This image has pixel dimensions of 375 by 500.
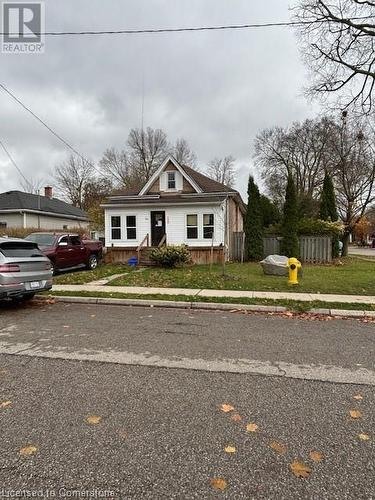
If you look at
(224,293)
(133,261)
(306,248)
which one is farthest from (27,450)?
(306,248)

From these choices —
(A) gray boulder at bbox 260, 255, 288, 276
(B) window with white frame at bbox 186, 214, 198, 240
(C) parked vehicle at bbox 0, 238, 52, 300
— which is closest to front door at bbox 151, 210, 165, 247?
(B) window with white frame at bbox 186, 214, 198, 240

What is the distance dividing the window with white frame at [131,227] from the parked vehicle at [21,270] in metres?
12.0

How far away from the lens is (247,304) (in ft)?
28.6

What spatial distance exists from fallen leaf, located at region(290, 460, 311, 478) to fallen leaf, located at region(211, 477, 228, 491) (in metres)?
0.53

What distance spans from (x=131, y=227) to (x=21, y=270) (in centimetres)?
1300

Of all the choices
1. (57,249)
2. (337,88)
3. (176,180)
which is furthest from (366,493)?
(176,180)

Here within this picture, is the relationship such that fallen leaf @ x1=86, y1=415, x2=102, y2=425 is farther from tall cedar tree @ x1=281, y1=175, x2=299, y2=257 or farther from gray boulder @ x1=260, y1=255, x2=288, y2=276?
tall cedar tree @ x1=281, y1=175, x2=299, y2=257

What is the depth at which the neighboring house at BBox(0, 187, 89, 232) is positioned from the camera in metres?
30.5

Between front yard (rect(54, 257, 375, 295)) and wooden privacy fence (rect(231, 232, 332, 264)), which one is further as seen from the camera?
wooden privacy fence (rect(231, 232, 332, 264))

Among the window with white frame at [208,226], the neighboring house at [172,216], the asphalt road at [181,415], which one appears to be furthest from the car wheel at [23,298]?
the window with white frame at [208,226]

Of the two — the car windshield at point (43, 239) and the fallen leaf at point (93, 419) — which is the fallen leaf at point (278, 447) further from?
the car windshield at point (43, 239)

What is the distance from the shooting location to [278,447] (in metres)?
2.79

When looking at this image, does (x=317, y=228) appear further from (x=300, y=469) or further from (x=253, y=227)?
(x=300, y=469)

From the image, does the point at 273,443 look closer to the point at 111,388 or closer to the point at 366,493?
the point at 366,493
